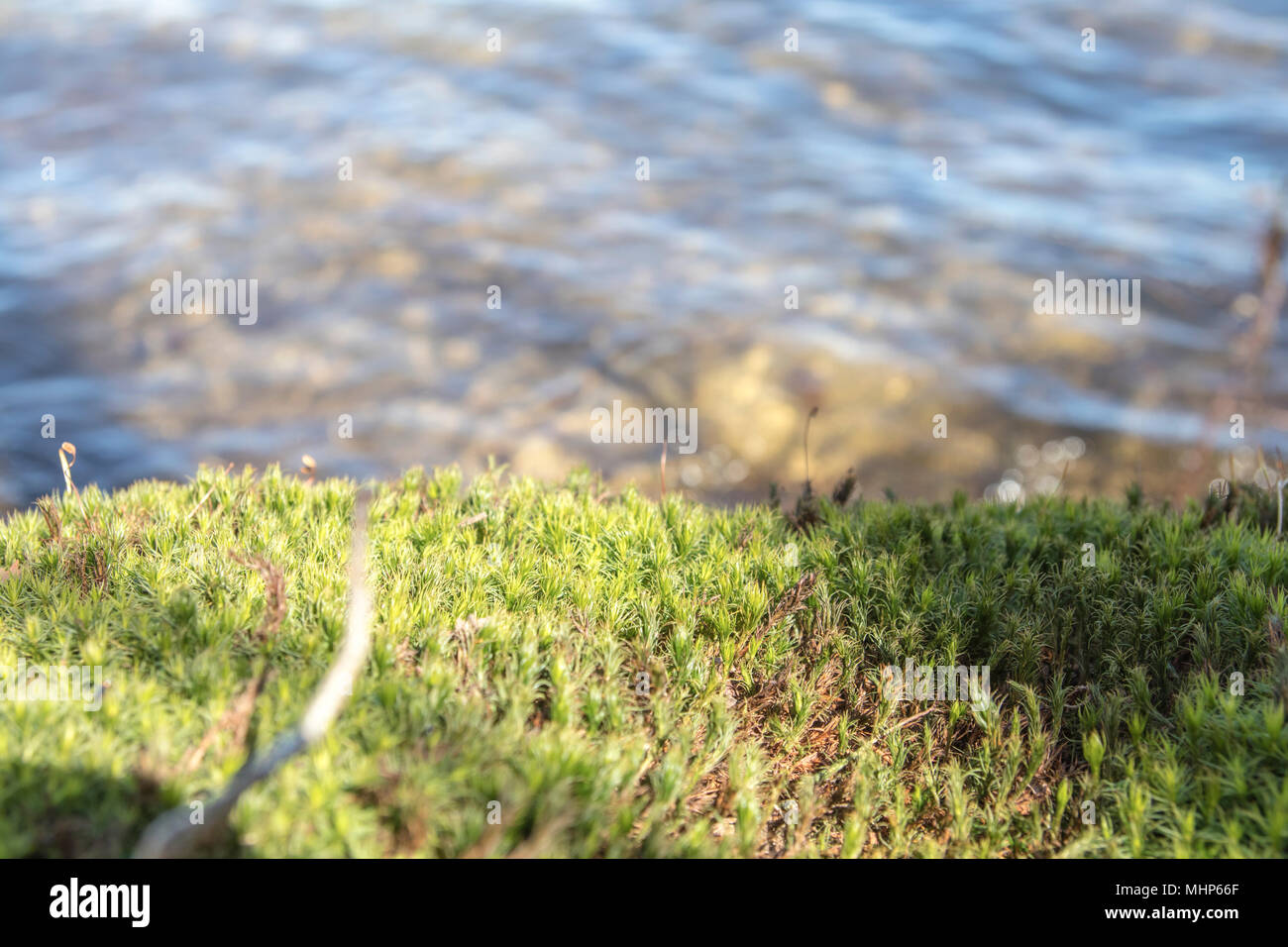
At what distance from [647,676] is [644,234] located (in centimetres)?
807

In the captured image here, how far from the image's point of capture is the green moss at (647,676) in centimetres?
340

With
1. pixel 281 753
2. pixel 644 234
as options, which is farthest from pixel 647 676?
pixel 644 234

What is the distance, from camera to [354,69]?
14.6 meters

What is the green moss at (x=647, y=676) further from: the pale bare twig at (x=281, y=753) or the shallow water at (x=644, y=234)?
the shallow water at (x=644, y=234)

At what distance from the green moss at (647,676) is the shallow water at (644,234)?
346cm

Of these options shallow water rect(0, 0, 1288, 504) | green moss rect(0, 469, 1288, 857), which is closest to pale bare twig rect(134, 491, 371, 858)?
green moss rect(0, 469, 1288, 857)

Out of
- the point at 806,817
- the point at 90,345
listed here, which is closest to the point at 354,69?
the point at 90,345

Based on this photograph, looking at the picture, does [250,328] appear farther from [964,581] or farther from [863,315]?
[964,581]

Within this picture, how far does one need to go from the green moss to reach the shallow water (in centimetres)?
346

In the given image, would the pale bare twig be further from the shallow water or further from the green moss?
the shallow water

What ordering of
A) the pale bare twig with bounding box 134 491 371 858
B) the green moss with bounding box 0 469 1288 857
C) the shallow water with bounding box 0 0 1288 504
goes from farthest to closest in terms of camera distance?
the shallow water with bounding box 0 0 1288 504
the green moss with bounding box 0 469 1288 857
the pale bare twig with bounding box 134 491 371 858

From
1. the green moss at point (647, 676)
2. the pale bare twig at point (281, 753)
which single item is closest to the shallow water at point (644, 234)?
the green moss at point (647, 676)

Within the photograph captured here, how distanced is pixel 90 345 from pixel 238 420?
2.00 metres

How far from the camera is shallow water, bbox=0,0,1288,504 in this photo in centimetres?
954
